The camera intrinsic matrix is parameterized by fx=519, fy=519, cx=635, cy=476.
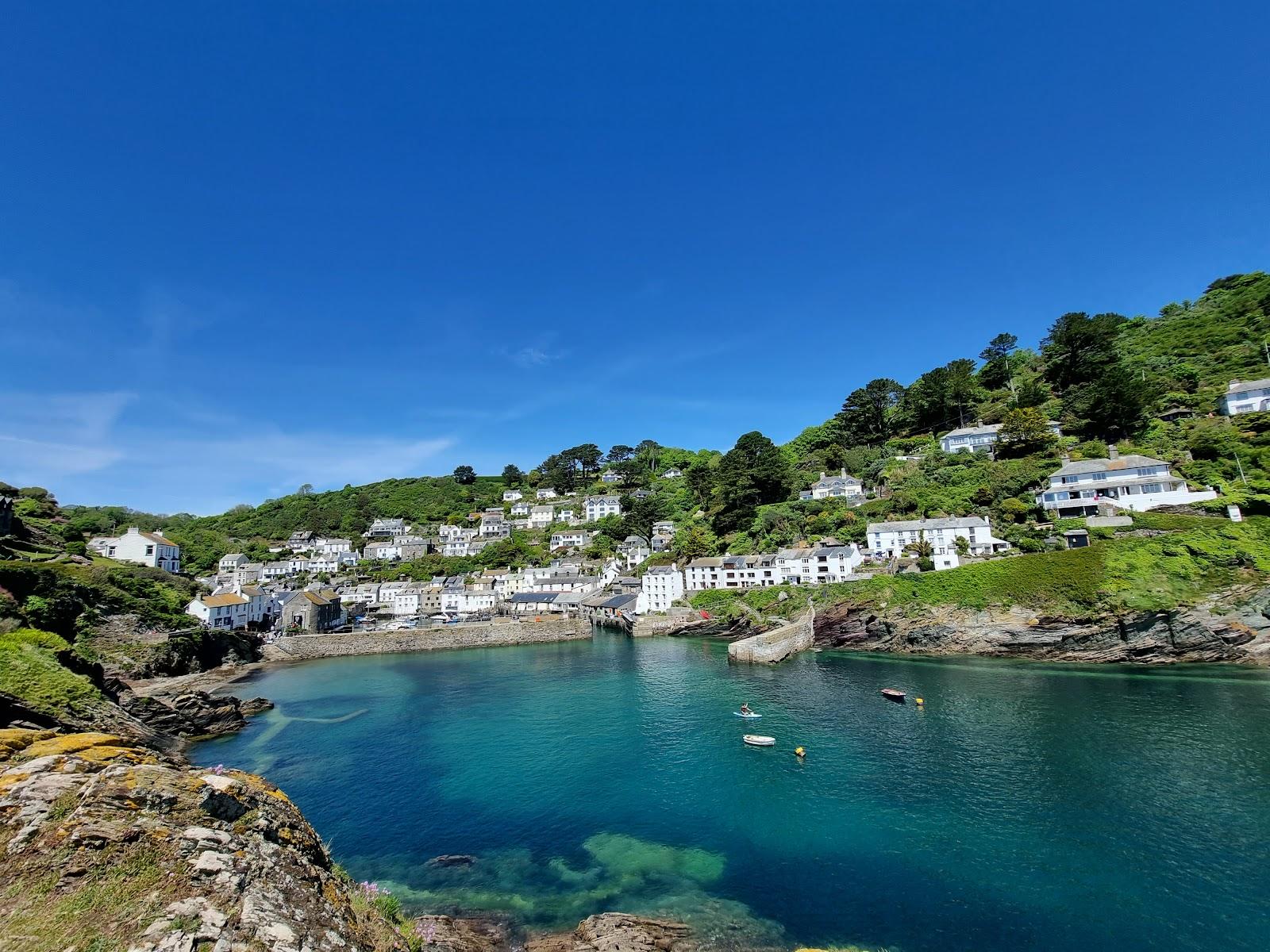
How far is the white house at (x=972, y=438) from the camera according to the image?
255ft

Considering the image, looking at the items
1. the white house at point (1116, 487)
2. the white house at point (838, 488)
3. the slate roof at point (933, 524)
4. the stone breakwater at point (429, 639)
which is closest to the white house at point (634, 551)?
the stone breakwater at point (429, 639)

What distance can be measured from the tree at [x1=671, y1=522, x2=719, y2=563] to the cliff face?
3179 centimetres

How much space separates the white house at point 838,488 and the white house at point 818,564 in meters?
→ 18.1

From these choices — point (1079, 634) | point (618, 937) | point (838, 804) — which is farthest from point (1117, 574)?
point (618, 937)

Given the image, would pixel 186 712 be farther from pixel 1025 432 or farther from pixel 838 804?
pixel 1025 432

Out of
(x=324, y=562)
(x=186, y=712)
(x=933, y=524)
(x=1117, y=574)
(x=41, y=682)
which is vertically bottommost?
(x=186, y=712)

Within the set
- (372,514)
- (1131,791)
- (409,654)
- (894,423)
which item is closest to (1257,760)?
(1131,791)

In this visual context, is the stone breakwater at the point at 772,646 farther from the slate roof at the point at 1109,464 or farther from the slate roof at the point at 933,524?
the slate roof at the point at 1109,464

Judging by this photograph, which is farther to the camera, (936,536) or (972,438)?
(972,438)

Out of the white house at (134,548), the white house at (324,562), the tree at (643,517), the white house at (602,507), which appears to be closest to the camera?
the white house at (134,548)

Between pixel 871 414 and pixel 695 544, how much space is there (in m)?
46.1

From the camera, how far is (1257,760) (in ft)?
75.8

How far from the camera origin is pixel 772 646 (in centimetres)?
5028

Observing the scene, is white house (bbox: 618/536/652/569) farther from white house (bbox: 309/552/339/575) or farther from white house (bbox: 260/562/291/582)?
white house (bbox: 260/562/291/582)
